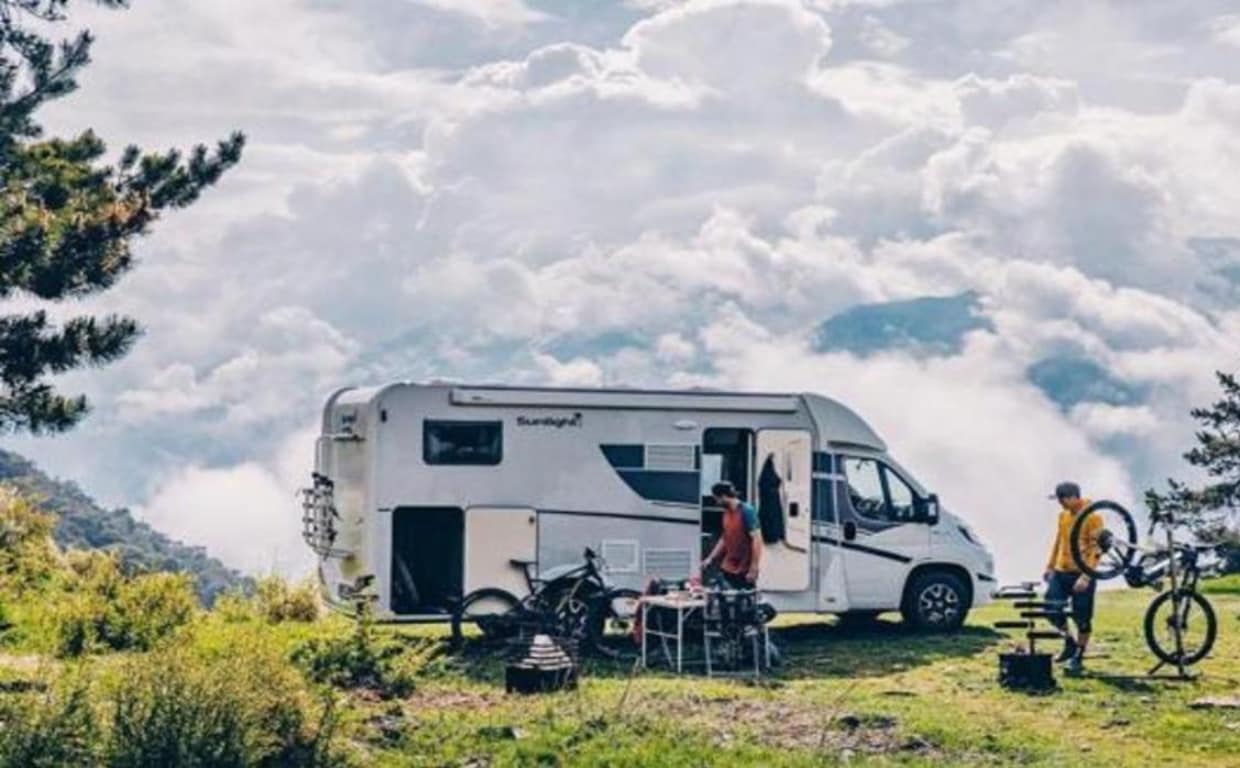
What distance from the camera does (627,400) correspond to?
18203 mm

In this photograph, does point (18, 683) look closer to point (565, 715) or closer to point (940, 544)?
point (565, 715)

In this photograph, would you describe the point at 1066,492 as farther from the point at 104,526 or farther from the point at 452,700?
the point at 104,526

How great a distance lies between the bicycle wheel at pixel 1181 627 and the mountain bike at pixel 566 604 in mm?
5014

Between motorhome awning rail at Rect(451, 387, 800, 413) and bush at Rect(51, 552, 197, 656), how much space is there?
3.53 metres

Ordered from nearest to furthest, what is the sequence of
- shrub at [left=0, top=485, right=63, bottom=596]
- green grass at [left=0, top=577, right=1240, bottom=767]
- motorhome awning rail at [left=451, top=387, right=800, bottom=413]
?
green grass at [left=0, top=577, right=1240, bottom=767], motorhome awning rail at [left=451, top=387, right=800, bottom=413], shrub at [left=0, top=485, right=63, bottom=596]

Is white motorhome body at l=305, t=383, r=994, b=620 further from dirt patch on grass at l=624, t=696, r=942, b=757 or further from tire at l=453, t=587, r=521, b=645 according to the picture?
dirt patch on grass at l=624, t=696, r=942, b=757

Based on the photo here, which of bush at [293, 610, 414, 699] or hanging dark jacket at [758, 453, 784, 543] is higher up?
hanging dark jacket at [758, 453, 784, 543]

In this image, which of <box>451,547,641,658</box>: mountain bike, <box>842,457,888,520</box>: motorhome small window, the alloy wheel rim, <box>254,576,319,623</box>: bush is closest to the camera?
<box>451,547,641,658</box>: mountain bike

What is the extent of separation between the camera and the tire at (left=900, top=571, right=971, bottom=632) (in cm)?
1923

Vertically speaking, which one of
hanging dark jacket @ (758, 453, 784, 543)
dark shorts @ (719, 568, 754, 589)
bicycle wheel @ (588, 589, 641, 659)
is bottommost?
bicycle wheel @ (588, 589, 641, 659)

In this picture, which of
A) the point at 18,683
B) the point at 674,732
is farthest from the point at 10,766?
the point at 674,732

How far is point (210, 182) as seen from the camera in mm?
17312

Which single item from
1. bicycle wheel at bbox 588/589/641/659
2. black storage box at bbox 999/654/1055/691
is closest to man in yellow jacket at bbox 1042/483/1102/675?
black storage box at bbox 999/654/1055/691

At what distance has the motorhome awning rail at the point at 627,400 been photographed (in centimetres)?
1772
